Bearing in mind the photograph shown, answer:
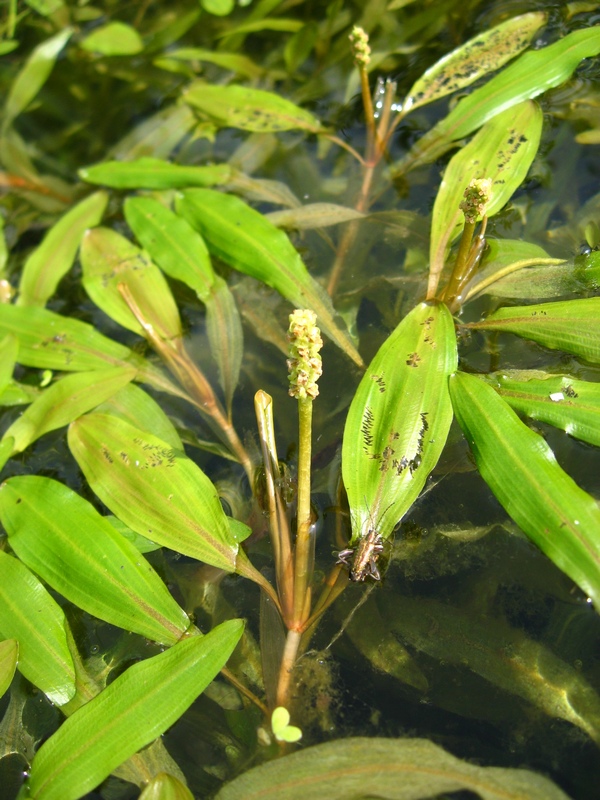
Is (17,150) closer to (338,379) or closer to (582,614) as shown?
(338,379)

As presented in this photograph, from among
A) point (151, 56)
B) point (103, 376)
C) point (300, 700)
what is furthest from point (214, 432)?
point (151, 56)

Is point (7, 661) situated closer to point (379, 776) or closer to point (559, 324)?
point (379, 776)

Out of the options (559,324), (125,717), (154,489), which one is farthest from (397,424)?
(125,717)

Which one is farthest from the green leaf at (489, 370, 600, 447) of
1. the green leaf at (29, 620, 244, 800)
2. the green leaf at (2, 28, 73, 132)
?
the green leaf at (2, 28, 73, 132)

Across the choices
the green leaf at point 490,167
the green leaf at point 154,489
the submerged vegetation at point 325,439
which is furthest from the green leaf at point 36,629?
the green leaf at point 490,167

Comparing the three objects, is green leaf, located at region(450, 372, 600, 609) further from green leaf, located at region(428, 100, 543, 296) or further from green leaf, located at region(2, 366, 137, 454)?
green leaf, located at region(2, 366, 137, 454)

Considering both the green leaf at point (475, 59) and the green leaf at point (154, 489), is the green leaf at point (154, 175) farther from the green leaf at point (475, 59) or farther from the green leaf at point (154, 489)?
the green leaf at point (154, 489)
